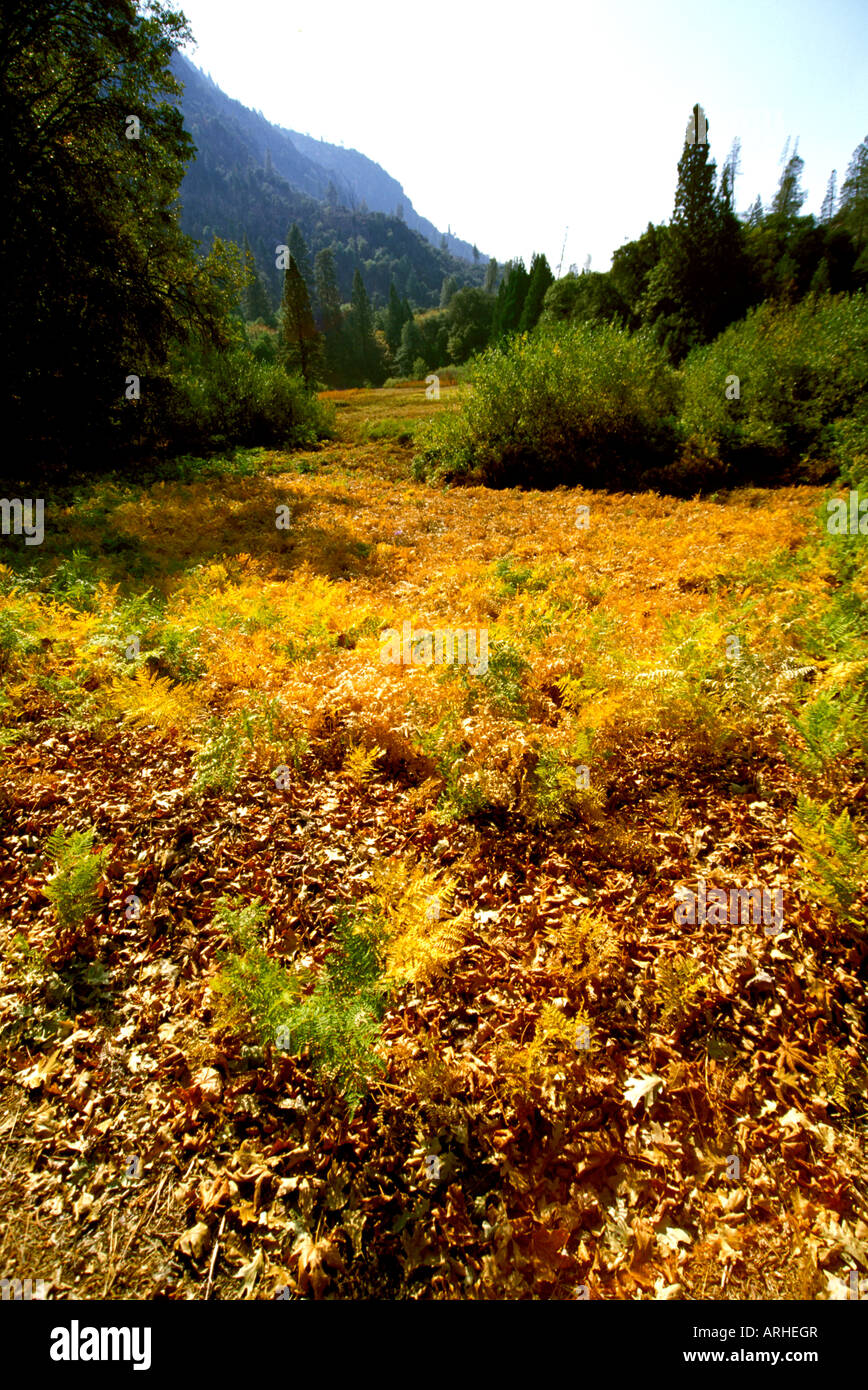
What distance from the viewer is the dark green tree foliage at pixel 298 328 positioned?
46500mm

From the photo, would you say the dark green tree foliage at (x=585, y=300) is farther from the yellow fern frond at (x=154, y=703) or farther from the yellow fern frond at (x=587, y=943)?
the yellow fern frond at (x=587, y=943)

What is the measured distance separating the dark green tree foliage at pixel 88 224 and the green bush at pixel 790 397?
18569 millimetres

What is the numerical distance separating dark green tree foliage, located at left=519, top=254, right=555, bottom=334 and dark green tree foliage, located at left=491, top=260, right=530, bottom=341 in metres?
1.22

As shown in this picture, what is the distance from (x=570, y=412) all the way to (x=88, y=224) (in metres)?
16.4

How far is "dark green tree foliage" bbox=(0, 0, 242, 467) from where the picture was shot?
14367 millimetres

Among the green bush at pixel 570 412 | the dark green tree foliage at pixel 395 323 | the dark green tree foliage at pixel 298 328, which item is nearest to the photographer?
the green bush at pixel 570 412

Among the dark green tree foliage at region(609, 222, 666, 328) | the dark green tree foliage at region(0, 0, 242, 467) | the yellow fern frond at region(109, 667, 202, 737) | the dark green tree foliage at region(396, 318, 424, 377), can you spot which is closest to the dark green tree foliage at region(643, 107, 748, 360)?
the dark green tree foliage at region(609, 222, 666, 328)

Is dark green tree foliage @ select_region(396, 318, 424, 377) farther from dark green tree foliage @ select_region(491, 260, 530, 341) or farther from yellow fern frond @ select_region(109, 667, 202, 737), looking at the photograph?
yellow fern frond @ select_region(109, 667, 202, 737)

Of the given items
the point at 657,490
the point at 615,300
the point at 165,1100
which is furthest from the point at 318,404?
the point at 165,1100

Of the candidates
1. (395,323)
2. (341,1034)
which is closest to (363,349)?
→ (395,323)

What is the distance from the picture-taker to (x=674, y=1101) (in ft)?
9.41

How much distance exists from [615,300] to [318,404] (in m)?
28.3

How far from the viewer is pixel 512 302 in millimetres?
67375

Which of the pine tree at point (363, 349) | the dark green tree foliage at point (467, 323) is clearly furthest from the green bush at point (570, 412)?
the pine tree at point (363, 349)
